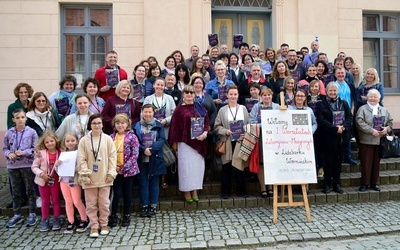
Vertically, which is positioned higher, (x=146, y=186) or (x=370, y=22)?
(x=370, y=22)

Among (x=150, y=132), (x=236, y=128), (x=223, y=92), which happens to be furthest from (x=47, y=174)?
(x=223, y=92)

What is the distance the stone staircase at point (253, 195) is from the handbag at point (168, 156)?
2.35 feet

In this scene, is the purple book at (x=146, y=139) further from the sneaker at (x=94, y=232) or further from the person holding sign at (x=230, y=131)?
the sneaker at (x=94, y=232)

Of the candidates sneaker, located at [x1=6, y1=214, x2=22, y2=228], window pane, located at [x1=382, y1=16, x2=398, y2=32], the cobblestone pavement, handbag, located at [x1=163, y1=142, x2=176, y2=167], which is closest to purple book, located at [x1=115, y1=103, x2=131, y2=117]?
handbag, located at [x1=163, y1=142, x2=176, y2=167]

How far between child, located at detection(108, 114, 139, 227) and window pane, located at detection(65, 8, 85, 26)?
5605 millimetres

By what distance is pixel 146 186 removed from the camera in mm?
5543

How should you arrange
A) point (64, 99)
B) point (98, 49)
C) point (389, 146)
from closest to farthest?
1. point (64, 99)
2. point (389, 146)
3. point (98, 49)

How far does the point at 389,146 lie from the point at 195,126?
11.5 feet

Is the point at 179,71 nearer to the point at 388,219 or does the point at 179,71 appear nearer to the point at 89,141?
the point at 89,141

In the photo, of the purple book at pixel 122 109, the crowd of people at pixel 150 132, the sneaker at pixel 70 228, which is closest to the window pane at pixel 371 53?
the crowd of people at pixel 150 132

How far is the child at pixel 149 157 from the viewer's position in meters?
5.50

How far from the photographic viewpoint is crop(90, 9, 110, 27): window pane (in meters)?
9.83

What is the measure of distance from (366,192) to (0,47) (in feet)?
29.9

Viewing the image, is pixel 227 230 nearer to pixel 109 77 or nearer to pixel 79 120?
pixel 79 120
